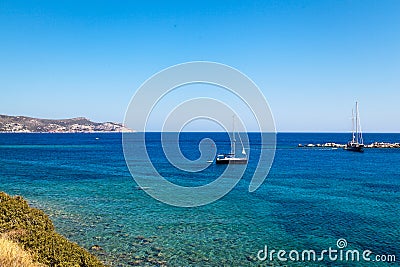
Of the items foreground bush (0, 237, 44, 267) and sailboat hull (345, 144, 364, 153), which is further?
sailboat hull (345, 144, 364, 153)

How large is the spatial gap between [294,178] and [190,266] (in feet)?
100

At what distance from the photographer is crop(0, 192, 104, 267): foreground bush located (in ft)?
30.6

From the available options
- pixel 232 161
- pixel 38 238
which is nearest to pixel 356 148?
pixel 232 161

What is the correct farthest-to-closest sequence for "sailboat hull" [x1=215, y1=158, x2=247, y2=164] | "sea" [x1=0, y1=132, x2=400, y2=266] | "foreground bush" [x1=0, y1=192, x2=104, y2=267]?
"sailboat hull" [x1=215, y1=158, x2=247, y2=164] < "sea" [x1=0, y1=132, x2=400, y2=266] < "foreground bush" [x1=0, y1=192, x2=104, y2=267]

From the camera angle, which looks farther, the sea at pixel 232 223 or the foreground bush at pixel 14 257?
the sea at pixel 232 223

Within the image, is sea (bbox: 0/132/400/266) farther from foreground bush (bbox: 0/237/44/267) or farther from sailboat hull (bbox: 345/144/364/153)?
sailboat hull (bbox: 345/144/364/153)

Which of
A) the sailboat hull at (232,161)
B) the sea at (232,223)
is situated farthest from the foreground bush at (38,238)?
the sailboat hull at (232,161)

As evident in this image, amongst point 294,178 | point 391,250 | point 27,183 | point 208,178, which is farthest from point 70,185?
point 391,250

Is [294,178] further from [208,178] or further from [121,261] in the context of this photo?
[121,261]

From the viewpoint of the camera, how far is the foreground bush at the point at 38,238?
368 inches

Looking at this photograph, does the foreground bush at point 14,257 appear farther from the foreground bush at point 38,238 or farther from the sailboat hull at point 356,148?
the sailboat hull at point 356,148

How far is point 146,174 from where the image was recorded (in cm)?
4550

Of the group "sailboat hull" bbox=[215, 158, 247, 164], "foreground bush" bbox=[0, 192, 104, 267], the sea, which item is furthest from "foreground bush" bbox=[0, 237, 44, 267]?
"sailboat hull" bbox=[215, 158, 247, 164]

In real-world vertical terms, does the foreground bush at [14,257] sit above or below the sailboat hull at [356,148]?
above
